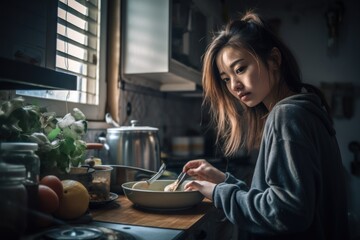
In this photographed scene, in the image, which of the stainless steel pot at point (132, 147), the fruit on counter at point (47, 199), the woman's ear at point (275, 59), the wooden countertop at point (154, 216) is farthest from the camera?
the stainless steel pot at point (132, 147)

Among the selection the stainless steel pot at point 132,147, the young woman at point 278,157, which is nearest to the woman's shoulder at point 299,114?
the young woman at point 278,157

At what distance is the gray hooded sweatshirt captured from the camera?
2.64 ft

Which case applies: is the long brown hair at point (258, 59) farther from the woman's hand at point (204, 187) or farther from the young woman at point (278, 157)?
the woman's hand at point (204, 187)

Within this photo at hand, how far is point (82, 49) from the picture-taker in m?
1.66

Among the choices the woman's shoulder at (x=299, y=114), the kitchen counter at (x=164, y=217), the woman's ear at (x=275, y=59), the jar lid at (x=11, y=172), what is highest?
the woman's ear at (x=275, y=59)

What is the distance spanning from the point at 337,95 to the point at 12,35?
9.56 feet

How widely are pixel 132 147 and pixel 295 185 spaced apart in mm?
783

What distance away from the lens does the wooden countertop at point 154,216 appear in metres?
0.90

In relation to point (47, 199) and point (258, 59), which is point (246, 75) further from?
point (47, 199)

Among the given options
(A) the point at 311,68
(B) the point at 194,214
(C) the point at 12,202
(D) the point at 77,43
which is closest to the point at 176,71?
(D) the point at 77,43

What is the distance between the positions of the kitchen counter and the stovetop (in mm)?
35

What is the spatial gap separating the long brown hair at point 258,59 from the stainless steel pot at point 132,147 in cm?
31

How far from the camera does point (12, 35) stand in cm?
77

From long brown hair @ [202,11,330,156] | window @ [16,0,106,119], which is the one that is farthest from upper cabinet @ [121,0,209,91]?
long brown hair @ [202,11,330,156]
